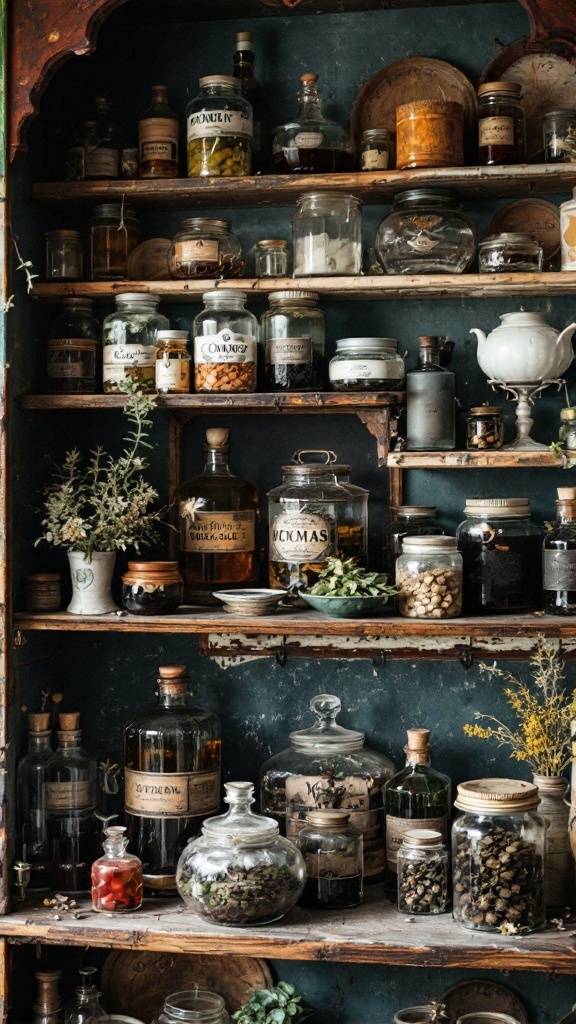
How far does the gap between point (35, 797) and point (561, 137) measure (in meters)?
1.86

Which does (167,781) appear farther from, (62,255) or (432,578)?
(62,255)

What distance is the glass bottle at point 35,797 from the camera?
2.53 meters

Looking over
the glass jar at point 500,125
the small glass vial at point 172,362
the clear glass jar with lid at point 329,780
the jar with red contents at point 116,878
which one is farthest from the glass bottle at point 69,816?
the glass jar at point 500,125

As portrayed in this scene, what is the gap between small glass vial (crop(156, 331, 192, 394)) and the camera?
2.55m

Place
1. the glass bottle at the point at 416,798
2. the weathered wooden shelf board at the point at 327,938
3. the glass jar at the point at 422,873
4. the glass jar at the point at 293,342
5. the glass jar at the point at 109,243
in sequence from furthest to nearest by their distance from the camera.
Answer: the glass jar at the point at 109,243 < the glass jar at the point at 293,342 < the glass bottle at the point at 416,798 < the glass jar at the point at 422,873 < the weathered wooden shelf board at the point at 327,938

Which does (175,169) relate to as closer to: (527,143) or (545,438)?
(527,143)

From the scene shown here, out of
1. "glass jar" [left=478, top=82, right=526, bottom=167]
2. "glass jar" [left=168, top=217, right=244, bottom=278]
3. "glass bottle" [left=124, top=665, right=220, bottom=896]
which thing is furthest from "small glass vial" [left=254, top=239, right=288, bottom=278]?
"glass bottle" [left=124, top=665, right=220, bottom=896]

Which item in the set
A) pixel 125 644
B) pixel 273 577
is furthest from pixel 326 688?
pixel 125 644

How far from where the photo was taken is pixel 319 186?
2514mm

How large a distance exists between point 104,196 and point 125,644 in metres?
1.06

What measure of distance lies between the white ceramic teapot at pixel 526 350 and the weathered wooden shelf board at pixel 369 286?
0.08 m

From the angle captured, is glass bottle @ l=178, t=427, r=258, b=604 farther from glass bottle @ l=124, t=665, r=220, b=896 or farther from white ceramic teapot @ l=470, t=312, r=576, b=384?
white ceramic teapot @ l=470, t=312, r=576, b=384

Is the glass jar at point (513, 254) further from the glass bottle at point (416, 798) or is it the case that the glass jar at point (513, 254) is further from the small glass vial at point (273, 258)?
the glass bottle at point (416, 798)

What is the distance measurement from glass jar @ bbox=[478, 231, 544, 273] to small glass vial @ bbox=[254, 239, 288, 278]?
0.47 m
